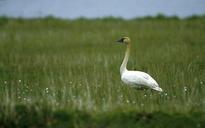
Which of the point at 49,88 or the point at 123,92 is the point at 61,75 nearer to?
the point at 49,88

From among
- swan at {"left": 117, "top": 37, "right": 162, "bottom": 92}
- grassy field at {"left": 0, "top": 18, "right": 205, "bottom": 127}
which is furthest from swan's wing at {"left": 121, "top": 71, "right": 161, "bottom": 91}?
grassy field at {"left": 0, "top": 18, "right": 205, "bottom": 127}

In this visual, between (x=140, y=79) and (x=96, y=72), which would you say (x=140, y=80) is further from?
(x=96, y=72)

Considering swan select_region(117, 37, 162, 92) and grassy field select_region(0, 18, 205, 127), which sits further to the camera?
swan select_region(117, 37, 162, 92)

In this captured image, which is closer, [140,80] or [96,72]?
[140,80]

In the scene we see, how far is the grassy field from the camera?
9.75 m

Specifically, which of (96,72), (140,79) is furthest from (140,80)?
(96,72)

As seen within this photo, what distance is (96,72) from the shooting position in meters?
15.3

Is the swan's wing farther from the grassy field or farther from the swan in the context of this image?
the grassy field

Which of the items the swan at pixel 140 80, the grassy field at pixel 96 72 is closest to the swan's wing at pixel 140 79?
the swan at pixel 140 80

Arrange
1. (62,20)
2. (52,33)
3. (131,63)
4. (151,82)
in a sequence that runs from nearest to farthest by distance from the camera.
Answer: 1. (151,82)
2. (131,63)
3. (52,33)
4. (62,20)

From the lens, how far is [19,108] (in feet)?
32.5

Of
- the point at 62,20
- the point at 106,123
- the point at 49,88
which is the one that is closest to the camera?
the point at 106,123

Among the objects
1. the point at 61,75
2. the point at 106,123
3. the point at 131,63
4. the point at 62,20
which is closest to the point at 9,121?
the point at 106,123

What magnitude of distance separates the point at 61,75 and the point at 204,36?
27.8 ft
